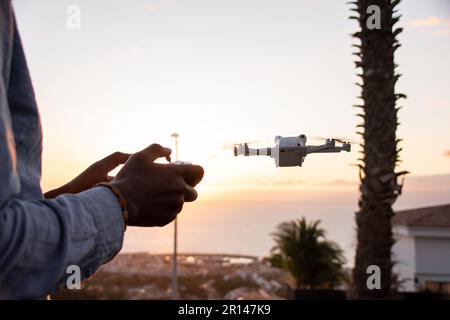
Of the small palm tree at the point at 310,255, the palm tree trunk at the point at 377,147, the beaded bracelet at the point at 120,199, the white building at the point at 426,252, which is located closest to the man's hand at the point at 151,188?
the beaded bracelet at the point at 120,199

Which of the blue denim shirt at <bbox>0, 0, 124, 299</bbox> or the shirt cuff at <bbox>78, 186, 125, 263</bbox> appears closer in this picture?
the blue denim shirt at <bbox>0, 0, 124, 299</bbox>

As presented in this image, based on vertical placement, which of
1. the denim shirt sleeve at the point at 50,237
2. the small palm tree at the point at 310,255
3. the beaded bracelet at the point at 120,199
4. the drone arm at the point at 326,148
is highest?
the drone arm at the point at 326,148

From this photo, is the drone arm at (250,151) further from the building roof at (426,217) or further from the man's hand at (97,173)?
the building roof at (426,217)

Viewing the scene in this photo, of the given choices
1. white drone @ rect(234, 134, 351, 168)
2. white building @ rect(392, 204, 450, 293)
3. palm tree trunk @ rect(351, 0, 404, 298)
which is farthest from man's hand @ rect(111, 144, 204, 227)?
white building @ rect(392, 204, 450, 293)

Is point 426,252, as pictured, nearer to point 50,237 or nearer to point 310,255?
point 310,255

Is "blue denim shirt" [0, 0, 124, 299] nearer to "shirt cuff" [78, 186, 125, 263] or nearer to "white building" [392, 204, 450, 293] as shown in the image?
"shirt cuff" [78, 186, 125, 263]
